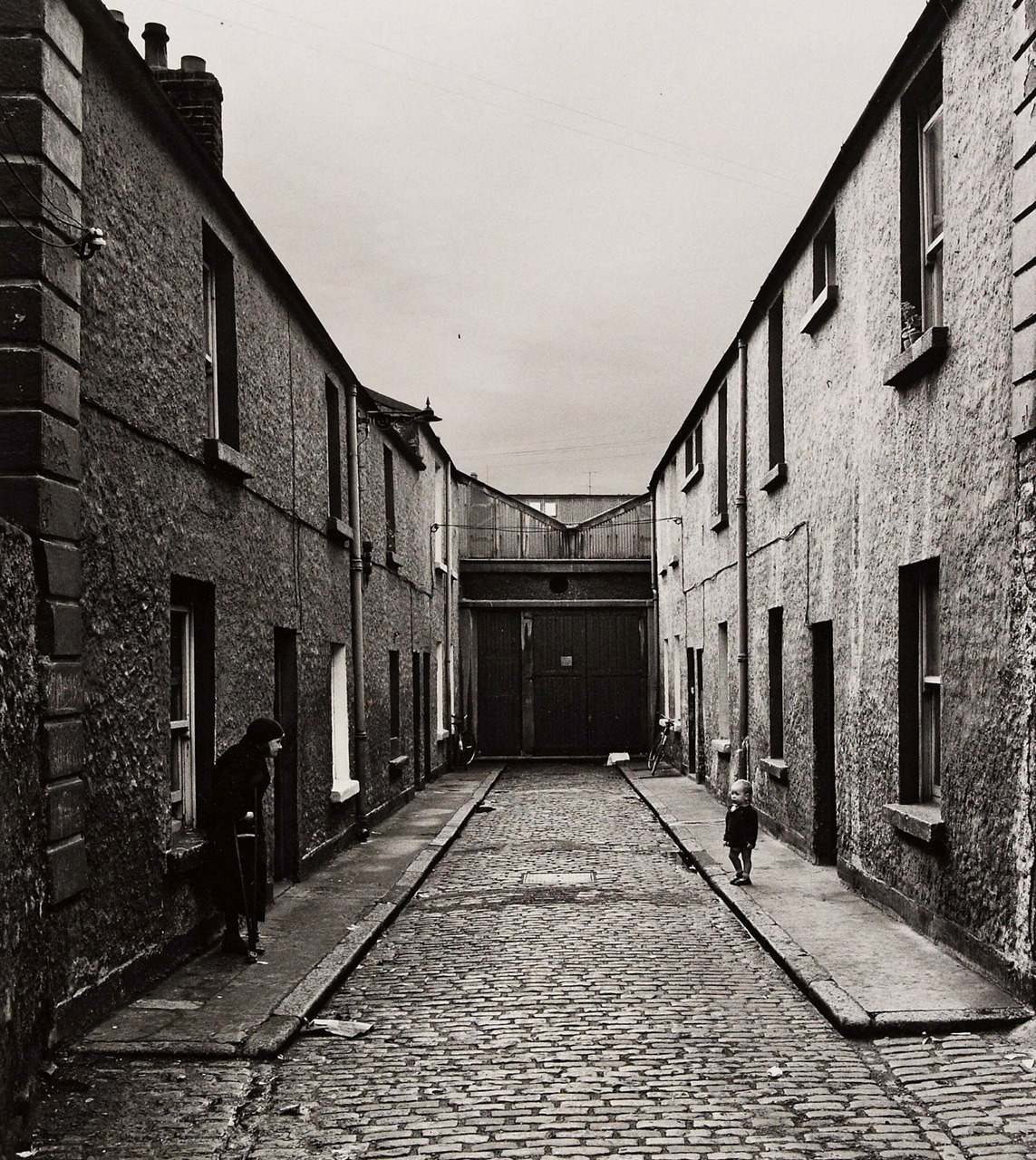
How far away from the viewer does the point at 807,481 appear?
12.3 m

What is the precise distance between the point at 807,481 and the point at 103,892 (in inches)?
316

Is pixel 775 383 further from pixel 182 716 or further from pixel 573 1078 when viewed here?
pixel 573 1078

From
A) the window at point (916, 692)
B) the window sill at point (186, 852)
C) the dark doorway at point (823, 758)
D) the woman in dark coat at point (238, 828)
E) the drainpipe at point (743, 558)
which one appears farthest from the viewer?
the drainpipe at point (743, 558)

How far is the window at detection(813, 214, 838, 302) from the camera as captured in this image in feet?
38.8

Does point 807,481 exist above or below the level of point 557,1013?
above

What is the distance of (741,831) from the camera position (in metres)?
11.0

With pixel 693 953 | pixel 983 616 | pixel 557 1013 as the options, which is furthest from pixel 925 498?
pixel 557 1013

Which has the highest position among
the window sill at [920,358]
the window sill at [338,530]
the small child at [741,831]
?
the window sill at [920,358]

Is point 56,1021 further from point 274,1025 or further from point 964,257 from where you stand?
point 964,257

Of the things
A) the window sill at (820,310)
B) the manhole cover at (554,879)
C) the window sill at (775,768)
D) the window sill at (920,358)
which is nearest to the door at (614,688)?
the window sill at (775,768)

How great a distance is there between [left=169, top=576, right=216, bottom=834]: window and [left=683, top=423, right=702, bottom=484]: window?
12.7 metres

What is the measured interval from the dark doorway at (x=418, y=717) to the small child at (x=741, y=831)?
402 inches

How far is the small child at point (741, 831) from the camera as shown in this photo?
35.9ft

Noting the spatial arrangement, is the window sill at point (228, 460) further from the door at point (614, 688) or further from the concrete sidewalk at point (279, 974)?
the door at point (614, 688)
